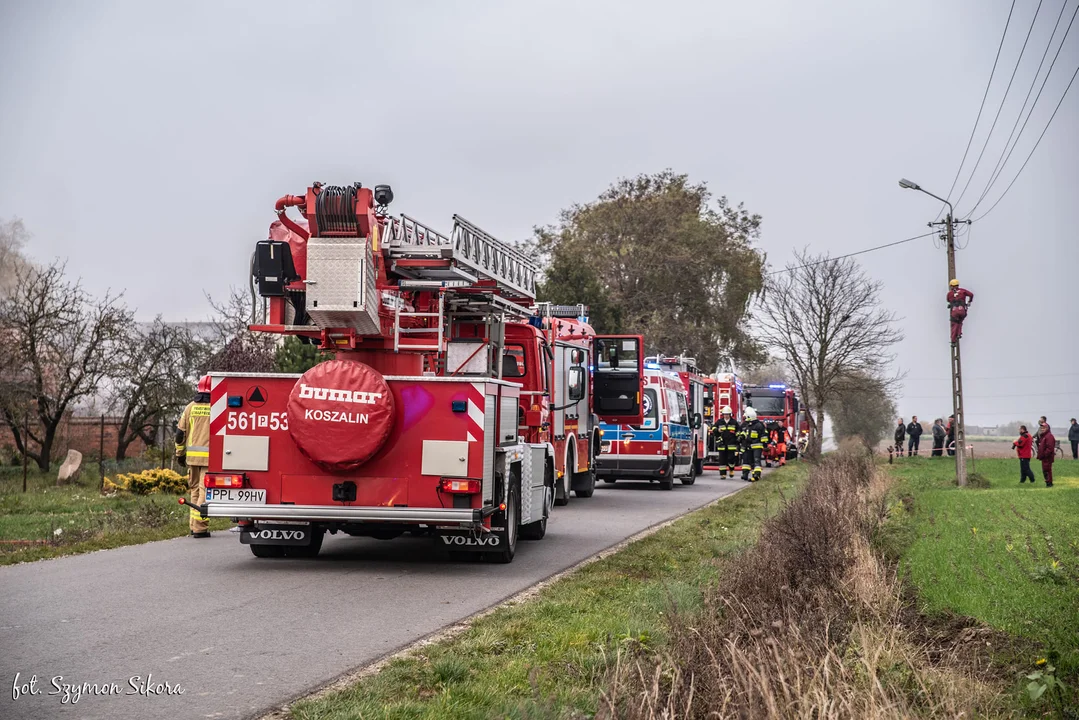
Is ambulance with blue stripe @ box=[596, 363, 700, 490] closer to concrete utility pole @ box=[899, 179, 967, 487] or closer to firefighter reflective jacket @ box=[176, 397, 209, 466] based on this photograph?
concrete utility pole @ box=[899, 179, 967, 487]

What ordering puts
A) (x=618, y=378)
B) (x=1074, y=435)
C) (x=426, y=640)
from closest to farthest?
(x=426, y=640), (x=618, y=378), (x=1074, y=435)

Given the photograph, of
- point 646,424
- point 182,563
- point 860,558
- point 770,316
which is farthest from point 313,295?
point 770,316

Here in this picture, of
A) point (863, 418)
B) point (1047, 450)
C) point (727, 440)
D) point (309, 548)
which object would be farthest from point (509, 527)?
point (863, 418)

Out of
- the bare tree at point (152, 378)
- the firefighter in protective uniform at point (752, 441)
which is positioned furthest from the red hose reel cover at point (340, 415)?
the firefighter in protective uniform at point (752, 441)

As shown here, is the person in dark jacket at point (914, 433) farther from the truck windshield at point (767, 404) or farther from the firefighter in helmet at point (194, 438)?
the firefighter in helmet at point (194, 438)

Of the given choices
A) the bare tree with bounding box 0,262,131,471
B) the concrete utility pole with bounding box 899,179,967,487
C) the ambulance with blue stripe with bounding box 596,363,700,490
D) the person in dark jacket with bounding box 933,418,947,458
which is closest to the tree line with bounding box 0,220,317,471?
the bare tree with bounding box 0,262,131,471

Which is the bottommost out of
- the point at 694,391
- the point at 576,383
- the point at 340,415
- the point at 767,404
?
the point at 340,415

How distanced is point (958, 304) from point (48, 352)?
798 inches

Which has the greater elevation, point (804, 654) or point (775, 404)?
point (775, 404)

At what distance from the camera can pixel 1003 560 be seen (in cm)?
1120

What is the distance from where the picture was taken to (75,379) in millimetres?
26000

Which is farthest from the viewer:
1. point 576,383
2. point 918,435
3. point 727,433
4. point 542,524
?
point 918,435

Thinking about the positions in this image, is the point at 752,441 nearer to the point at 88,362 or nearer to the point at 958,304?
the point at 958,304

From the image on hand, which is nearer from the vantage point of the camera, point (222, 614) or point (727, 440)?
point (222, 614)
